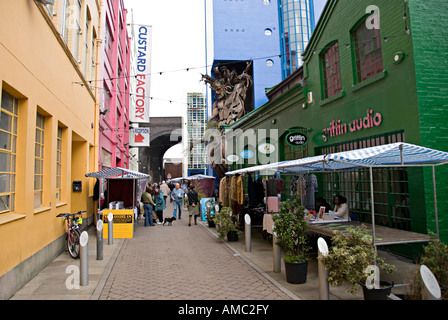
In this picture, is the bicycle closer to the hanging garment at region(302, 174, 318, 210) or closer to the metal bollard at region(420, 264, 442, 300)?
the hanging garment at region(302, 174, 318, 210)

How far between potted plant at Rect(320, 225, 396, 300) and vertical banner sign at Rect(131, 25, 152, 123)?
2254 centimetres

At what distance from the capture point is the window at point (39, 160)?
24.6ft

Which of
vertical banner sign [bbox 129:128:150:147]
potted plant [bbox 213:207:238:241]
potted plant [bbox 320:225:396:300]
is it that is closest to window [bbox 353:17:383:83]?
potted plant [bbox 320:225:396:300]

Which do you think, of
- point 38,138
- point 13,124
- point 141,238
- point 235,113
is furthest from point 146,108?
point 13,124

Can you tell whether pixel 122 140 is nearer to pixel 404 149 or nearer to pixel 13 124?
pixel 13 124

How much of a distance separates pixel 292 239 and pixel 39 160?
20.1 ft

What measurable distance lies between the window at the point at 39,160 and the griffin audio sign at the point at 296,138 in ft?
24.0

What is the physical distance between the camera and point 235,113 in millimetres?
25016

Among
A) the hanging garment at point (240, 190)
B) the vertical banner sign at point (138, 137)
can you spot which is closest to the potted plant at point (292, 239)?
the hanging garment at point (240, 190)

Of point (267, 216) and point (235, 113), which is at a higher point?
point (235, 113)

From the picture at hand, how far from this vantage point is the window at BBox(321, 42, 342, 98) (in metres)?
10.5

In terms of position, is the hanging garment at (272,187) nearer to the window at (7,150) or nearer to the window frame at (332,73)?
the window frame at (332,73)

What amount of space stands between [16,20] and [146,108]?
22.5m

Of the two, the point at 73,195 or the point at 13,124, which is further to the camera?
the point at 73,195
